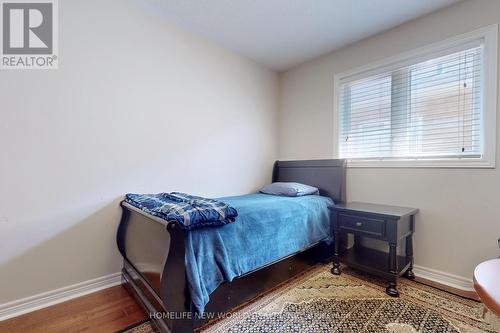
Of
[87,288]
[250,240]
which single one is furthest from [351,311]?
[87,288]

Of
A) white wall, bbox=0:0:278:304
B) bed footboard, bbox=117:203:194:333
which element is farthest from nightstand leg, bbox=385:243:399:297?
white wall, bbox=0:0:278:304

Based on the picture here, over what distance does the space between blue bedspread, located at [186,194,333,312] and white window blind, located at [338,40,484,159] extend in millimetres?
928

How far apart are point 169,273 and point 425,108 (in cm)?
249

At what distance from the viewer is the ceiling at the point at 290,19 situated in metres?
2.00

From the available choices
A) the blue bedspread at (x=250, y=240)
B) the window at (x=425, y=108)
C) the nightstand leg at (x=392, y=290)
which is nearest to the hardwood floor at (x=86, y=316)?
the nightstand leg at (x=392, y=290)

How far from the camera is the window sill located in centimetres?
184

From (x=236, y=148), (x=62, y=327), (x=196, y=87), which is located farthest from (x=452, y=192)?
(x=62, y=327)

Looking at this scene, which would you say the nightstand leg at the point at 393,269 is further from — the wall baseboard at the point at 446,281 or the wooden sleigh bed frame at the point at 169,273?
the wooden sleigh bed frame at the point at 169,273

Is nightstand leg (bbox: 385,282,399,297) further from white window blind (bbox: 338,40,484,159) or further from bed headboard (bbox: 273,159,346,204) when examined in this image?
white window blind (bbox: 338,40,484,159)

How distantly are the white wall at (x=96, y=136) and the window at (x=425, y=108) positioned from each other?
156 cm

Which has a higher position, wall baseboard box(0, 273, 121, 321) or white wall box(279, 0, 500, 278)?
white wall box(279, 0, 500, 278)

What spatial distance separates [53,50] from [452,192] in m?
3.32

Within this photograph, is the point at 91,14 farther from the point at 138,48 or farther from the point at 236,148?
the point at 236,148

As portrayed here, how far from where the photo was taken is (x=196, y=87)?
251cm
